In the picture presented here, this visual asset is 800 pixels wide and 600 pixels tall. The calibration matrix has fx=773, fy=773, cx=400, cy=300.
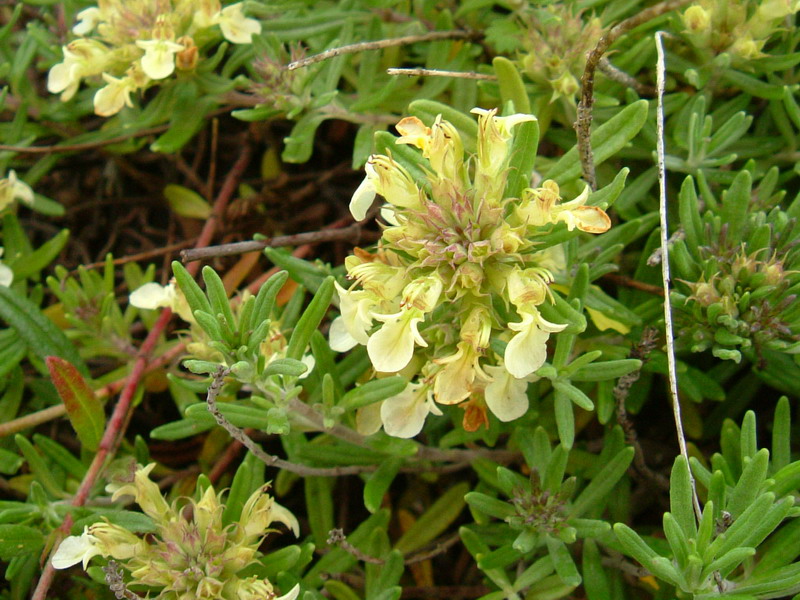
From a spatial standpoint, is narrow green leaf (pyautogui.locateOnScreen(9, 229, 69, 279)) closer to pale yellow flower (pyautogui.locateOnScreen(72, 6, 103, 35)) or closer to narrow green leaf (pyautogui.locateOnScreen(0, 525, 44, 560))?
pale yellow flower (pyautogui.locateOnScreen(72, 6, 103, 35))

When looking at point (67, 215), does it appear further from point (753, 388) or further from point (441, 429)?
point (753, 388)

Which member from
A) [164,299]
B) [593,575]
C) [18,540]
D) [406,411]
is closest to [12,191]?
[164,299]

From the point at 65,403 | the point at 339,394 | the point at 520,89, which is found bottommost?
the point at 65,403

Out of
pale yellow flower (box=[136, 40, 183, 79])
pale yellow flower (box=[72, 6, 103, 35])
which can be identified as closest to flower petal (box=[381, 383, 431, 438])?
pale yellow flower (box=[136, 40, 183, 79])

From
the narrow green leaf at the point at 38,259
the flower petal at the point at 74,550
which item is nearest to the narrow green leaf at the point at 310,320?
the flower petal at the point at 74,550

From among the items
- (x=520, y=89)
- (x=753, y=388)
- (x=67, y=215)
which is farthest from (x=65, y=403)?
(x=753, y=388)

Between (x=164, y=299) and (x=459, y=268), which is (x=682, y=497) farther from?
(x=164, y=299)
